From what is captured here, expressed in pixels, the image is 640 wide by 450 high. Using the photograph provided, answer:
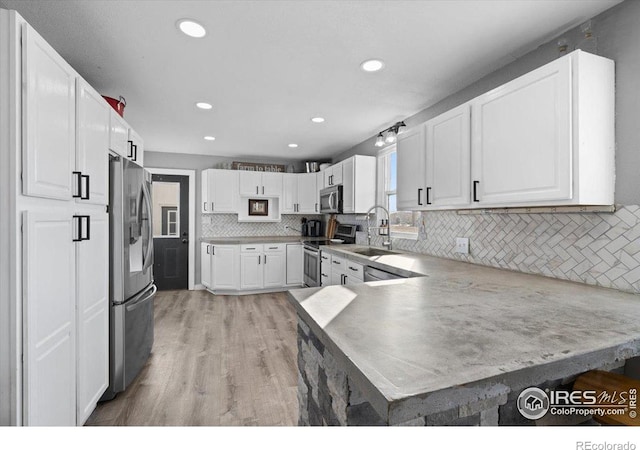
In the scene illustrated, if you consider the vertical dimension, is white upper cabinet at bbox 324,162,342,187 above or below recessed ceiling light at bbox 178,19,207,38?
below

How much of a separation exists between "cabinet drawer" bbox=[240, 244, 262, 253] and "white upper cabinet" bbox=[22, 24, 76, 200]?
3.42 metres

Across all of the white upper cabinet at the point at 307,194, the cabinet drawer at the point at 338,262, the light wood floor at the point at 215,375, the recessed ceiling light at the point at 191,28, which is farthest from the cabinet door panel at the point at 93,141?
the white upper cabinet at the point at 307,194

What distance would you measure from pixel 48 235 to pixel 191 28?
1.40 metres

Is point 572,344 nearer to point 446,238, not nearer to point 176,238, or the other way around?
point 446,238

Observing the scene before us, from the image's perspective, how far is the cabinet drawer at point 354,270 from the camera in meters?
2.85

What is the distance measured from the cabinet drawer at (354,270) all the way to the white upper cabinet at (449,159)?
2.76ft

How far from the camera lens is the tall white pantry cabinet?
3.89 ft

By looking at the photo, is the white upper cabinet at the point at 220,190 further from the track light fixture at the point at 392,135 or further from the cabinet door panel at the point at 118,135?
the track light fixture at the point at 392,135

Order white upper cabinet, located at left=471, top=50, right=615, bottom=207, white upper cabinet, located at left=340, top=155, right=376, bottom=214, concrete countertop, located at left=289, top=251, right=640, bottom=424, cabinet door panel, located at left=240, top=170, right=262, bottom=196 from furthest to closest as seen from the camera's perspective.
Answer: cabinet door panel, located at left=240, top=170, right=262, bottom=196
white upper cabinet, located at left=340, top=155, right=376, bottom=214
white upper cabinet, located at left=471, top=50, right=615, bottom=207
concrete countertop, located at left=289, top=251, right=640, bottom=424

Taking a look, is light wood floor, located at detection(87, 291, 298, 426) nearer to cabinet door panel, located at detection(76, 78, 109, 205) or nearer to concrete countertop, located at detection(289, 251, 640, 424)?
concrete countertop, located at detection(289, 251, 640, 424)

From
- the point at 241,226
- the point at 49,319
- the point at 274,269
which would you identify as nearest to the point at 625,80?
the point at 49,319

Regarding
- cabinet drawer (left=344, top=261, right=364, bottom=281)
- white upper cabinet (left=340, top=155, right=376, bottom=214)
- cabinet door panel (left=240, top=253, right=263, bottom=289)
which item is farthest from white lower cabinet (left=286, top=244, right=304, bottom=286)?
cabinet drawer (left=344, top=261, right=364, bottom=281)

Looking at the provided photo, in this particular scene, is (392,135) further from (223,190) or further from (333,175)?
(223,190)

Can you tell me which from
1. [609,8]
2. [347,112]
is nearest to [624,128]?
[609,8]
